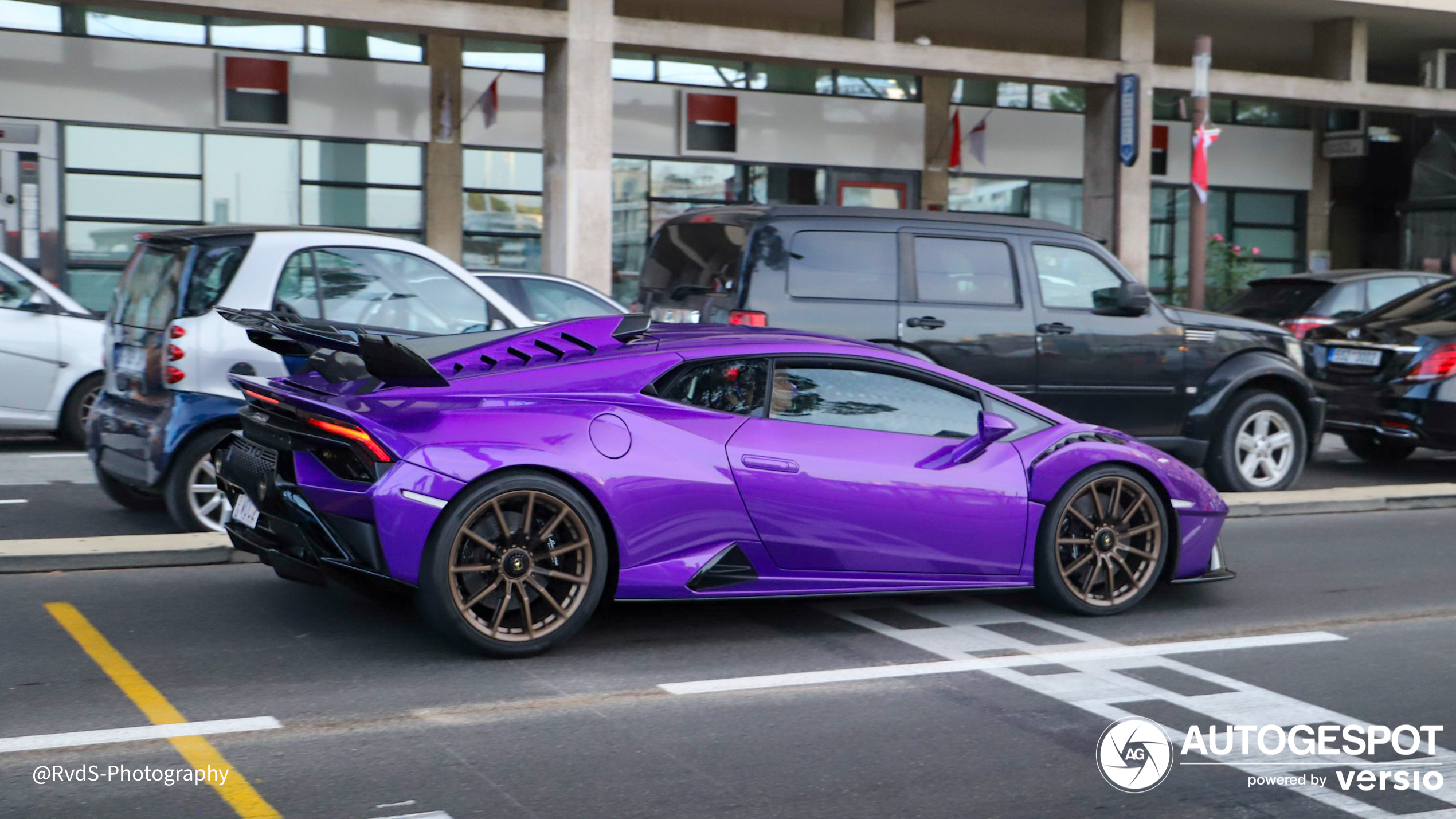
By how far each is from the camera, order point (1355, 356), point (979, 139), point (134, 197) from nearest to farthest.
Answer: point (1355, 356) < point (134, 197) < point (979, 139)

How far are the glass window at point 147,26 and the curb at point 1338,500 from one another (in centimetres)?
1377

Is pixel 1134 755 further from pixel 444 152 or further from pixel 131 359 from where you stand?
pixel 444 152

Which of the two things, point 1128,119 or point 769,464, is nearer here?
point 769,464

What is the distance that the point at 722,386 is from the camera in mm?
6223

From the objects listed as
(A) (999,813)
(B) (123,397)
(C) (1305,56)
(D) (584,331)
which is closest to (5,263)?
(B) (123,397)

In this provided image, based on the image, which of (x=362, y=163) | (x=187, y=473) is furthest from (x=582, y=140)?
(x=187, y=473)

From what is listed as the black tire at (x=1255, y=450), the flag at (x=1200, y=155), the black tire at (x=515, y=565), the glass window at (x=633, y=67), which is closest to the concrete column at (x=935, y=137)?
the glass window at (x=633, y=67)

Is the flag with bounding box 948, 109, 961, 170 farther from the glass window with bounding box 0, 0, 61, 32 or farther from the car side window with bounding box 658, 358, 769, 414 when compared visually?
the car side window with bounding box 658, 358, 769, 414

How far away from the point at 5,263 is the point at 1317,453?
11.5 metres

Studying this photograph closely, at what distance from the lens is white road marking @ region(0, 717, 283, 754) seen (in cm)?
466

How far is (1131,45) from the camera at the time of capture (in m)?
21.5

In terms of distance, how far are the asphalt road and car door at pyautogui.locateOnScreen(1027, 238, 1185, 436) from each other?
2709 millimetres

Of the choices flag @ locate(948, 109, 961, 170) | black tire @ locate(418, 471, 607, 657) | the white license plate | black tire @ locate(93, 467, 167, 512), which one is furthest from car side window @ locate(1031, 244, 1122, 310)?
flag @ locate(948, 109, 961, 170)

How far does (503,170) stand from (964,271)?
12109 millimetres
